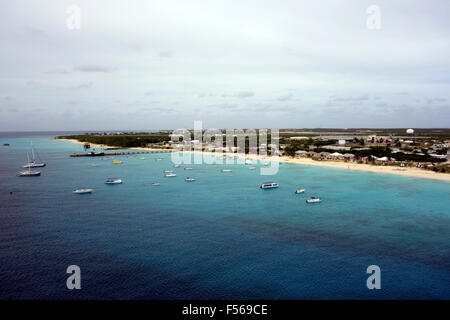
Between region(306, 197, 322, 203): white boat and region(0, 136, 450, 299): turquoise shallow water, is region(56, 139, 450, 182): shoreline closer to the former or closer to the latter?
region(0, 136, 450, 299): turquoise shallow water

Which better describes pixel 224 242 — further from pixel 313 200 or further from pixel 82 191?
pixel 82 191

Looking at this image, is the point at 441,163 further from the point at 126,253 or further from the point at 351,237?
the point at 126,253

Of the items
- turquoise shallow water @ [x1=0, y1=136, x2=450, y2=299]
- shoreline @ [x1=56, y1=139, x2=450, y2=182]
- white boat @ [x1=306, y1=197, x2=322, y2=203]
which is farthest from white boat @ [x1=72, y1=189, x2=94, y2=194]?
shoreline @ [x1=56, y1=139, x2=450, y2=182]

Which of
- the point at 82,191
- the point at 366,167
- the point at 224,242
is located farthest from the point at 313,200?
the point at 366,167

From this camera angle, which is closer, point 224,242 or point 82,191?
point 224,242

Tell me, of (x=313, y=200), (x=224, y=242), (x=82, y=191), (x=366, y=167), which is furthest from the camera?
(x=366, y=167)

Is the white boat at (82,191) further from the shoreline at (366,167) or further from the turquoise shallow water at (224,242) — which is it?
the shoreline at (366,167)

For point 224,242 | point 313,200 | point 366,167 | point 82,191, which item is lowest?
point 224,242

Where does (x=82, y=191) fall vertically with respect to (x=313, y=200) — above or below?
above
